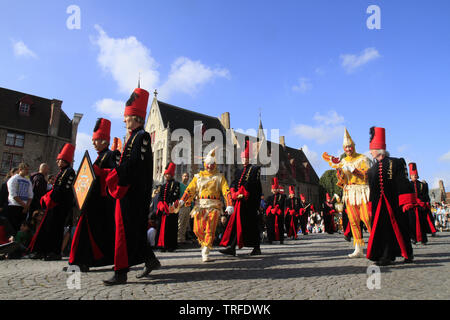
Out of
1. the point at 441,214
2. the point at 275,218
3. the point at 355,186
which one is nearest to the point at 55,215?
the point at 355,186

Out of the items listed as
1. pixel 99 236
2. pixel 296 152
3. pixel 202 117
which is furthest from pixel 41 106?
pixel 296 152

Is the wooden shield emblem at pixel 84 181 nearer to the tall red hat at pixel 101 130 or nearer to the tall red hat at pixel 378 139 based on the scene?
the tall red hat at pixel 101 130

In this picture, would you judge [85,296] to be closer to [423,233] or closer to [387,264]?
[387,264]

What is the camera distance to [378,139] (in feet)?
19.3

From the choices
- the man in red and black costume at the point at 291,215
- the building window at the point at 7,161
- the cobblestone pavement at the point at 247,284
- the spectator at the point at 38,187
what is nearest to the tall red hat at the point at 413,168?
the man in red and black costume at the point at 291,215

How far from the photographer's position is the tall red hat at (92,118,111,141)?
4.66 m

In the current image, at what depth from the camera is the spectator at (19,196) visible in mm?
7031

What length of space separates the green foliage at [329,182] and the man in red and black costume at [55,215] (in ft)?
165

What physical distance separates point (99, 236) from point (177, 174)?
29.9 metres

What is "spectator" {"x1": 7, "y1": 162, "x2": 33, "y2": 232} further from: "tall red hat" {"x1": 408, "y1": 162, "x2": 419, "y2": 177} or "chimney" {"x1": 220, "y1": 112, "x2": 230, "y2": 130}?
"chimney" {"x1": 220, "y1": 112, "x2": 230, "y2": 130}

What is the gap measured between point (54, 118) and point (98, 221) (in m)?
32.0

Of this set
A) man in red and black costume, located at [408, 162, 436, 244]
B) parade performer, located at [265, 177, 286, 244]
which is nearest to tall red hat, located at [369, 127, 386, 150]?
man in red and black costume, located at [408, 162, 436, 244]

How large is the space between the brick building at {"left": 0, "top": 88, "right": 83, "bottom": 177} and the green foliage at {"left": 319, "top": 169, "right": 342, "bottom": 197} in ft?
133

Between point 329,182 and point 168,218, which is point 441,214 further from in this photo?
point 329,182
